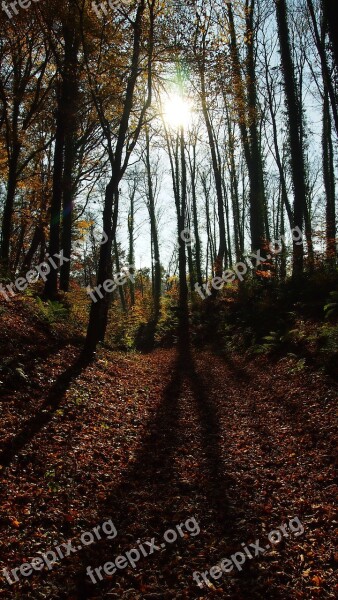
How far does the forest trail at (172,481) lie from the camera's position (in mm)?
3482

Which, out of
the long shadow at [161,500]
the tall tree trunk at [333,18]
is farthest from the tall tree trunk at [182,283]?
the tall tree trunk at [333,18]

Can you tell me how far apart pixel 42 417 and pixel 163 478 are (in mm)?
2143

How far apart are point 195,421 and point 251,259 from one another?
1176 centimetres

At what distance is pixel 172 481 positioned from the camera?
510 cm

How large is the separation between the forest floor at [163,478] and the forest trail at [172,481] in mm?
16

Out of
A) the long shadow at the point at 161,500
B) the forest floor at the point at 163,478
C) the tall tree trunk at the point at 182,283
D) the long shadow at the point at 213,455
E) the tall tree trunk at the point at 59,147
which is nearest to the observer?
the forest floor at the point at 163,478

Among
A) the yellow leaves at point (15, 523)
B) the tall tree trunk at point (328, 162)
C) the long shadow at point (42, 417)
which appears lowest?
the yellow leaves at point (15, 523)

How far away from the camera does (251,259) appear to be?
17.8 metres

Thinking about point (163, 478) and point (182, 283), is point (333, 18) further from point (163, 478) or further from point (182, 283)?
point (182, 283)

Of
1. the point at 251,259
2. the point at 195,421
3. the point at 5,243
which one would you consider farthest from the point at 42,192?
the point at 195,421

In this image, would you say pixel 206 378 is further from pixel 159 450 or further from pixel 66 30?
pixel 66 30

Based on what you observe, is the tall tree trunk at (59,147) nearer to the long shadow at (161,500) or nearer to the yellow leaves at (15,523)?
the long shadow at (161,500)

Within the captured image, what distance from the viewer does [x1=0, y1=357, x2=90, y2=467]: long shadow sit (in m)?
4.88

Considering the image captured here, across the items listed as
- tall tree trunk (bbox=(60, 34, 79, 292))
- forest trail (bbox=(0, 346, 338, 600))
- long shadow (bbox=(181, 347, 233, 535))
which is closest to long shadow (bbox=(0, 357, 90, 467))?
forest trail (bbox=(0, 346, 338, 600))
